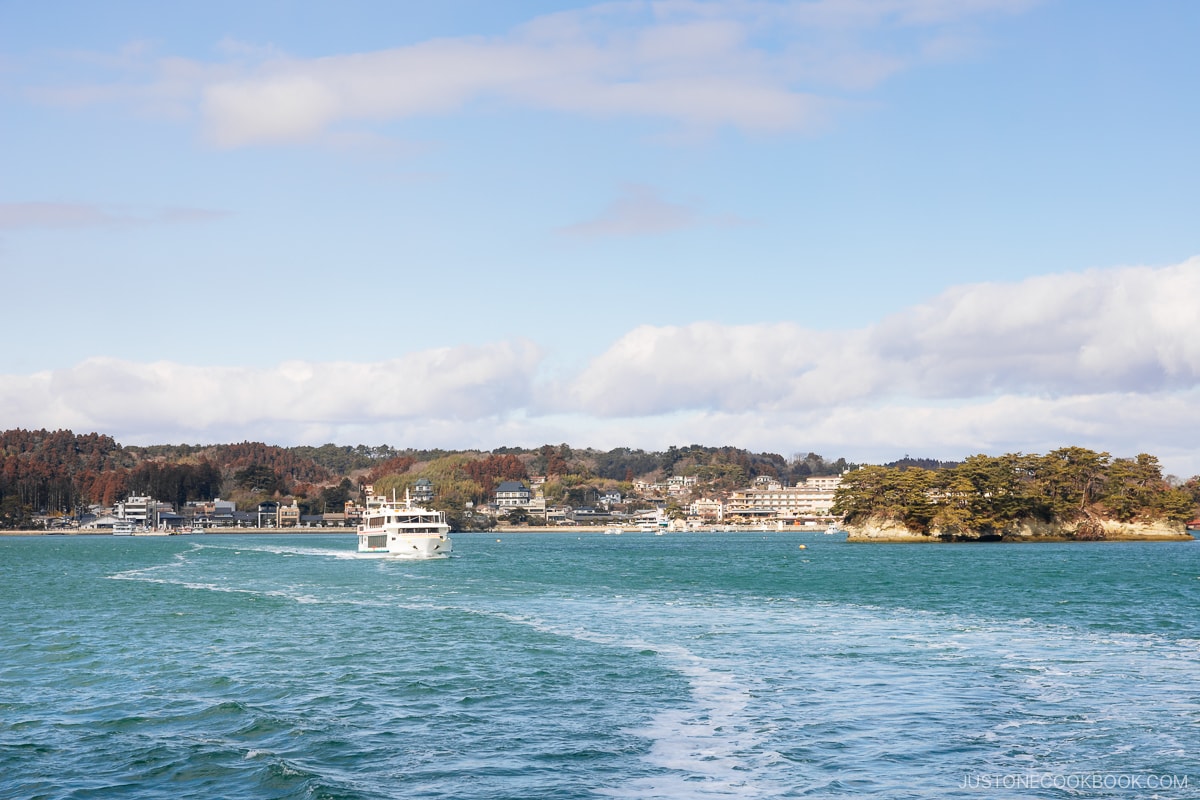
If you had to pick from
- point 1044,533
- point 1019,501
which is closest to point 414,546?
point 1019,501

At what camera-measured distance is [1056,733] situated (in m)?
23.2

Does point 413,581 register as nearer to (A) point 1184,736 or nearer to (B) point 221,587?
(B) point 221,587

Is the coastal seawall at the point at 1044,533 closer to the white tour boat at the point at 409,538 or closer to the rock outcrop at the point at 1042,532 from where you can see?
the rock outcrop at the point at 1042,532

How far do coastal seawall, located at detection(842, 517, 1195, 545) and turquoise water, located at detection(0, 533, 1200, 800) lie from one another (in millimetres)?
104309

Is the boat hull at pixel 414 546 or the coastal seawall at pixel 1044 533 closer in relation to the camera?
the boat hull at pixel 414 546

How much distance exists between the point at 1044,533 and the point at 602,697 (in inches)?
5828

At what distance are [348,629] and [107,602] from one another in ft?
72.2

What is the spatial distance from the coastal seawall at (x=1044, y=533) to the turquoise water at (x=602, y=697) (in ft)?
342

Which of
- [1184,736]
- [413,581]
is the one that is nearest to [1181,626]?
[1184,736]

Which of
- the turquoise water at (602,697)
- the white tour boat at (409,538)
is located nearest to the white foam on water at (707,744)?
the turquoise water at (602,697)

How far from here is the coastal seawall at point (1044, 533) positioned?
6255 inches

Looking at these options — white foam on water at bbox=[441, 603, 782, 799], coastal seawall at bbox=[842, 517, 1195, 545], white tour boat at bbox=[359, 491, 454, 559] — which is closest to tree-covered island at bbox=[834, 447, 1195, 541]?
coastal seawall at bbox=[842, 517, 1195, 545]

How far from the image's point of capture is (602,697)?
27797mm

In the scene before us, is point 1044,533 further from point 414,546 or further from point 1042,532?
point 414,546
